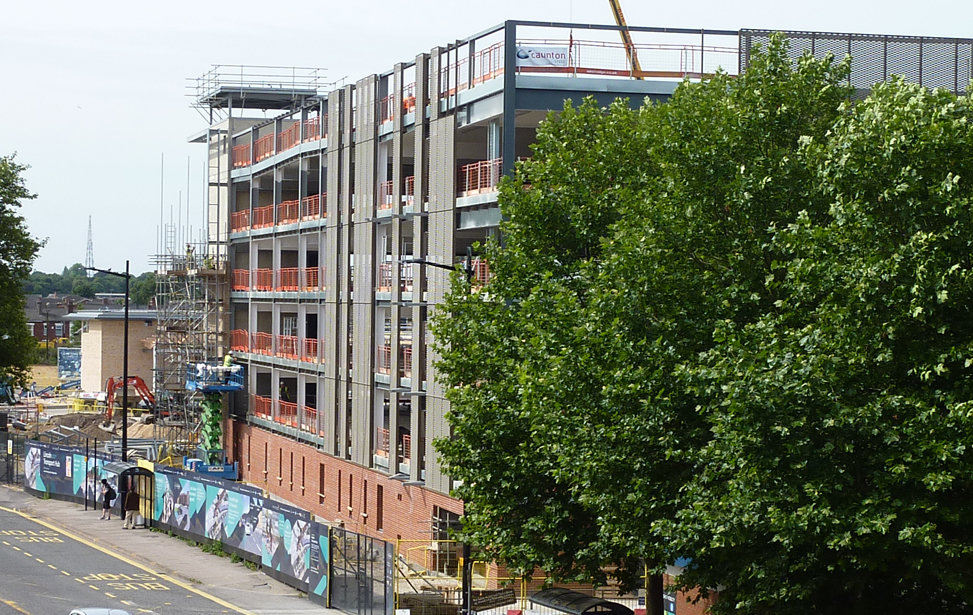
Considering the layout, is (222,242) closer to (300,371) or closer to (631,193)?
(300,371)

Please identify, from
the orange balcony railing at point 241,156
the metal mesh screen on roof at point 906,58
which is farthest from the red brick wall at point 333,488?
the metal mesh screen on roof at point 906,58

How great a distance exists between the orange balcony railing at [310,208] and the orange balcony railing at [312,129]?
2597 mm

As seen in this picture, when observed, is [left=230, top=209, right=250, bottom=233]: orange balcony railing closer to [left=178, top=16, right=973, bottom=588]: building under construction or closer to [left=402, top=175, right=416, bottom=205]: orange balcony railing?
[left=178, top=16, right=973, bottom=588]: building under construction

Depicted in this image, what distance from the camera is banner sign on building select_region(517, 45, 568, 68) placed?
37406mm

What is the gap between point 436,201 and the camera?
41969 mm

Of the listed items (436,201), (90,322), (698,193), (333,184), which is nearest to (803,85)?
(698,193)

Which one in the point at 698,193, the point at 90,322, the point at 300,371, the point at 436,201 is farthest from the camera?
the point at 90,322

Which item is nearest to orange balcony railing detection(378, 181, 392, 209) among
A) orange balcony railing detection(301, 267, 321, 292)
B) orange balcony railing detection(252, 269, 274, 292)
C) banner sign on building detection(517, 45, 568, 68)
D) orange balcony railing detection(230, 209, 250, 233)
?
orange balcony railing detection(301, 267, 321, 292)

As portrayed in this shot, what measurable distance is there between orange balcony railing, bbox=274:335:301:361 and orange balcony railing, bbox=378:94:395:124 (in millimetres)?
14407

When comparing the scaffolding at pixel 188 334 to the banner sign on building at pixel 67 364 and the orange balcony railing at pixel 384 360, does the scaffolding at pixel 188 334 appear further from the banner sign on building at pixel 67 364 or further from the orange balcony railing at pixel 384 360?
the banner sign on building at pixel 67 364

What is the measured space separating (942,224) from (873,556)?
4.80 meters

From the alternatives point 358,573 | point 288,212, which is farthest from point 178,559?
point 288,212

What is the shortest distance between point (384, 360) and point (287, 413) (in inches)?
543

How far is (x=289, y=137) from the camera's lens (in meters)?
60.7
